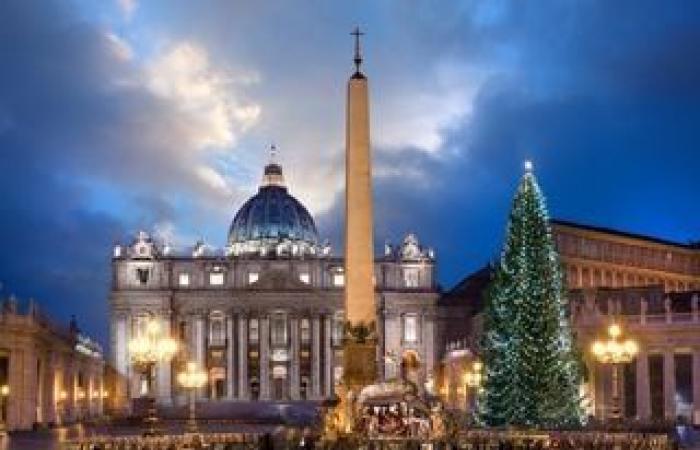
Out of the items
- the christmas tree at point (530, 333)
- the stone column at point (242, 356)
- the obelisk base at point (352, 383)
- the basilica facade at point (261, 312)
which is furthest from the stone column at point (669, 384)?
the stone column at point (242, 356)

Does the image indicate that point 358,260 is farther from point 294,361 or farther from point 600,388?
point 294,361

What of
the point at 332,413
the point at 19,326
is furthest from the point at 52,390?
the point at 332,413

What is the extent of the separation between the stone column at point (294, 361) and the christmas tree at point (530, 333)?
83695 millimetres

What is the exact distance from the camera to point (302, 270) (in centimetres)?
13962

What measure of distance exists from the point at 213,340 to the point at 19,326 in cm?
7096

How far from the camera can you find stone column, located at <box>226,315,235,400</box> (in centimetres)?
13738

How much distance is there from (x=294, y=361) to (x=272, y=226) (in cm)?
1924

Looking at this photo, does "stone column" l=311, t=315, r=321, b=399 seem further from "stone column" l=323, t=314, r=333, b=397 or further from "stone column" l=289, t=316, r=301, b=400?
"stone column" l=289, t=316, r=301, b=400

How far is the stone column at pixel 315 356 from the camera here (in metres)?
138

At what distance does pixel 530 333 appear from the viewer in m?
53.9

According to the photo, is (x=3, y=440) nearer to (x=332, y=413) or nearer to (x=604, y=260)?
(x=332, y=413)

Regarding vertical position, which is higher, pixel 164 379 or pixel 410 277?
pixel 410 277

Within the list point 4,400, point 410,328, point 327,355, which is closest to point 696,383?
point 4,400

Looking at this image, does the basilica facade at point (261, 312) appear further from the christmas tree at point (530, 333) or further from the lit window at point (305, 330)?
the christmas tree at point (530, 333)
